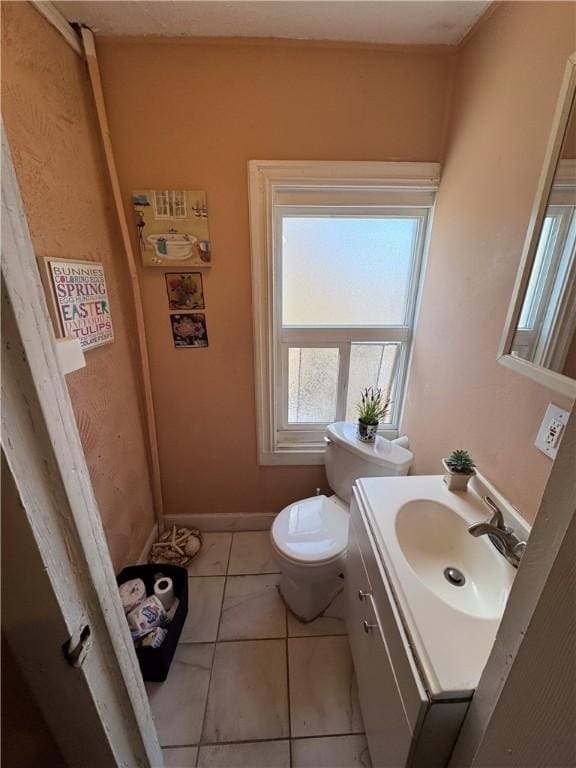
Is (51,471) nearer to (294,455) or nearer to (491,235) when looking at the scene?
(491,235)

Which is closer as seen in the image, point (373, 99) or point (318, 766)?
point (318, 766)

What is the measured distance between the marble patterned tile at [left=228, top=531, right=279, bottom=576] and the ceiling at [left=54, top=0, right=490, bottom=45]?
2254 millimetres

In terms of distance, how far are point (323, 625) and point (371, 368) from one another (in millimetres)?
1236

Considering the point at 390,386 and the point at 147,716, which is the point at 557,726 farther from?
the point at 390,386

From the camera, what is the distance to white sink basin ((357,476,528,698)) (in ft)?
2.01

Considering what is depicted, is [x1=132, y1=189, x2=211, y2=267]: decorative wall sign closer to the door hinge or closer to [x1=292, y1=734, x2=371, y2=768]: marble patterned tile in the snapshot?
the door hinge

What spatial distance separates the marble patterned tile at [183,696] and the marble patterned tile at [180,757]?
0.02 meters

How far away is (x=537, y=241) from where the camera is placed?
789mm

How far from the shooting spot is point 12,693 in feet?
1.60

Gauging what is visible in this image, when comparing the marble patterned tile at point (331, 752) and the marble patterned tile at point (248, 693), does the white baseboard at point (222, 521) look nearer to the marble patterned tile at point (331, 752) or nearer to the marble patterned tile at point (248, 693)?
the marble patterned tile at point (248, 693)

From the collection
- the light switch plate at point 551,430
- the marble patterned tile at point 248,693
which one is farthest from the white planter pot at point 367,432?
the marble patterned tile at point 248,693

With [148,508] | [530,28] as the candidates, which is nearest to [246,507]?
[148,508]

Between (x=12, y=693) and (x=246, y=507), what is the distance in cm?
138

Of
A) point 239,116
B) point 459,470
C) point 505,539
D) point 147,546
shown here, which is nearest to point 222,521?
point 147,546
